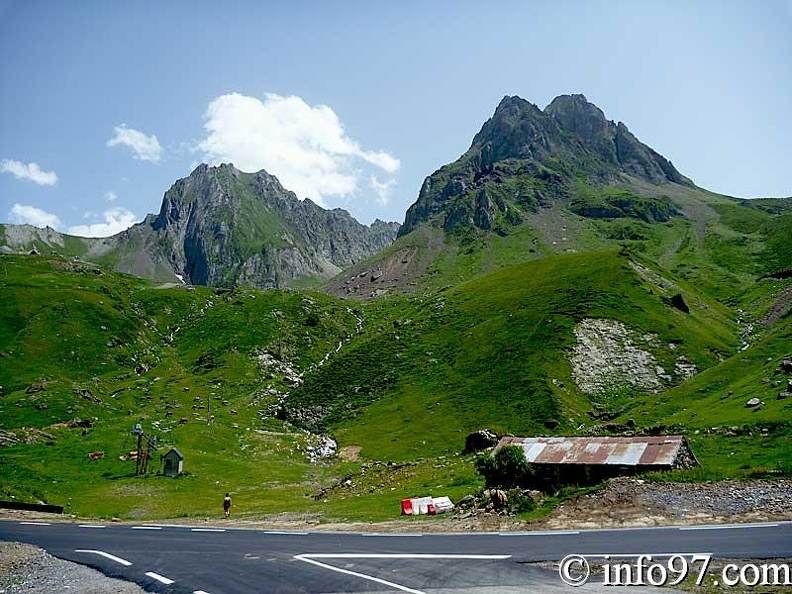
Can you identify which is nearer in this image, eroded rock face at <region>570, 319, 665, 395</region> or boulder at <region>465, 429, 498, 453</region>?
boulder at <region>465, 429, 498, 453</region>

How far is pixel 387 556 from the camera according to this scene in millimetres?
22266

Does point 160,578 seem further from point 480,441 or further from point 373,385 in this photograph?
point 373,385

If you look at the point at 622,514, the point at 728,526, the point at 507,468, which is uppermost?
the point at 507,468

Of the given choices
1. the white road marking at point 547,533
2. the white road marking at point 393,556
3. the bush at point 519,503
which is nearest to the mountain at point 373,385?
the bush at point 519,503

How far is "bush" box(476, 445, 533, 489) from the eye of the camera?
3922cm

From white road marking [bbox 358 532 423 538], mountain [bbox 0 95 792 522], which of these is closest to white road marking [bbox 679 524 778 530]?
mountain [bbox 0 95 792 522]

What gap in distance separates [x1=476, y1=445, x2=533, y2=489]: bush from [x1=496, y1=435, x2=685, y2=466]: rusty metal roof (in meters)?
1.01

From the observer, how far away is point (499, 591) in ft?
53.7

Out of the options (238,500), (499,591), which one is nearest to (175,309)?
(238,500)

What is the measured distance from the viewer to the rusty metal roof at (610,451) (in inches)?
1433

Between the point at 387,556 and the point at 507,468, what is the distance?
19.4 metres

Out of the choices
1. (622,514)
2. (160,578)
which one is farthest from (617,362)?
(160,578)

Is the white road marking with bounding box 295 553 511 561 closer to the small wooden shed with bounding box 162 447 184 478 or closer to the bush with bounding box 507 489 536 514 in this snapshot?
the bush with bounding box 507 489 536 514

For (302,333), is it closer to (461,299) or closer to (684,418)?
(461,299)
